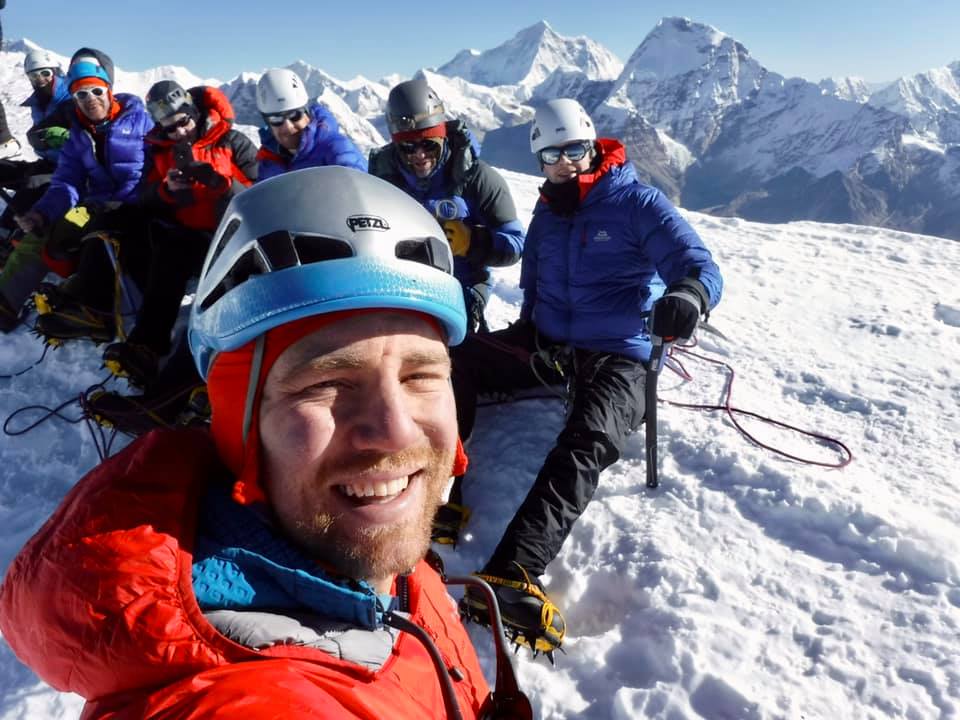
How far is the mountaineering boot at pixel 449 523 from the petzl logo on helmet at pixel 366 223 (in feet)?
7.11

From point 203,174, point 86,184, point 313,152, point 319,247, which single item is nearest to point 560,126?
point 313,152

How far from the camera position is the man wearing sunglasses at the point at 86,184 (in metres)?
5.31

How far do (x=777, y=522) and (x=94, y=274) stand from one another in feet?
18.4

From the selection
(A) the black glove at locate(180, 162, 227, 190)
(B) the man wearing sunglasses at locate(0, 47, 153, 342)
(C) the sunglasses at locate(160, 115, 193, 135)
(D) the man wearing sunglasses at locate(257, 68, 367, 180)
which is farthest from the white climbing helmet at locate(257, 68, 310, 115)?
(A) the black glove at locate(180, 162, 227, 190)

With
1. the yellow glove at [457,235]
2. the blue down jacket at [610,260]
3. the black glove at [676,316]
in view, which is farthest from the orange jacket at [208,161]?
the black glove at [676,316]

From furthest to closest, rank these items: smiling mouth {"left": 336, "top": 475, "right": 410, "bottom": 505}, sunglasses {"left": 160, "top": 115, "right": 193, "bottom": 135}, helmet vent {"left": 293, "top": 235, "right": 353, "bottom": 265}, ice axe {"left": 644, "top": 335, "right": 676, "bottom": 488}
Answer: sunglasses {"left": 160, "top": 115, "right": 193, "bottom": 135} < ice axe {"left": 644, "top": 335, "right": 676, "bottom": 488} < helmet vent {"left": 293, "top": 235, "right": 353, "bottom": 265} < smiling mouth {"left": 336, "top": 475, "right": 410, "bottom": 505}

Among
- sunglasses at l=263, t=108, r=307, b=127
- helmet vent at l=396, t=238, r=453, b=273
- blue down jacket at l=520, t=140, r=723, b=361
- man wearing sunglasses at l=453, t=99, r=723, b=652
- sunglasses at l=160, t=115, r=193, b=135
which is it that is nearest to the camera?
helmet vent at l=396, t=238, r=453, b=273

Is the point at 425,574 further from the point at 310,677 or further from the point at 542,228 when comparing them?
the point at 542,228

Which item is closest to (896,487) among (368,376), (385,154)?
(368,376)

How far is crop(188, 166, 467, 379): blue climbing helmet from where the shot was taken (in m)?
1.40

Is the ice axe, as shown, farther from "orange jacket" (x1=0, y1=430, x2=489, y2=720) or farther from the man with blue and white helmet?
"orange jacket" (x1=0, y1=430, x2=489, y2=720)

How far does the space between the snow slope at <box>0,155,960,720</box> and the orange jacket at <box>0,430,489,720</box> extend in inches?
68.3

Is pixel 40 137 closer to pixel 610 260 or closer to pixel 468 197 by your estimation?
pixel 468 197

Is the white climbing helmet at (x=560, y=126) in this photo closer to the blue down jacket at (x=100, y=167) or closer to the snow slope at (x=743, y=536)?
the snow slope at (x=743, y=536)
